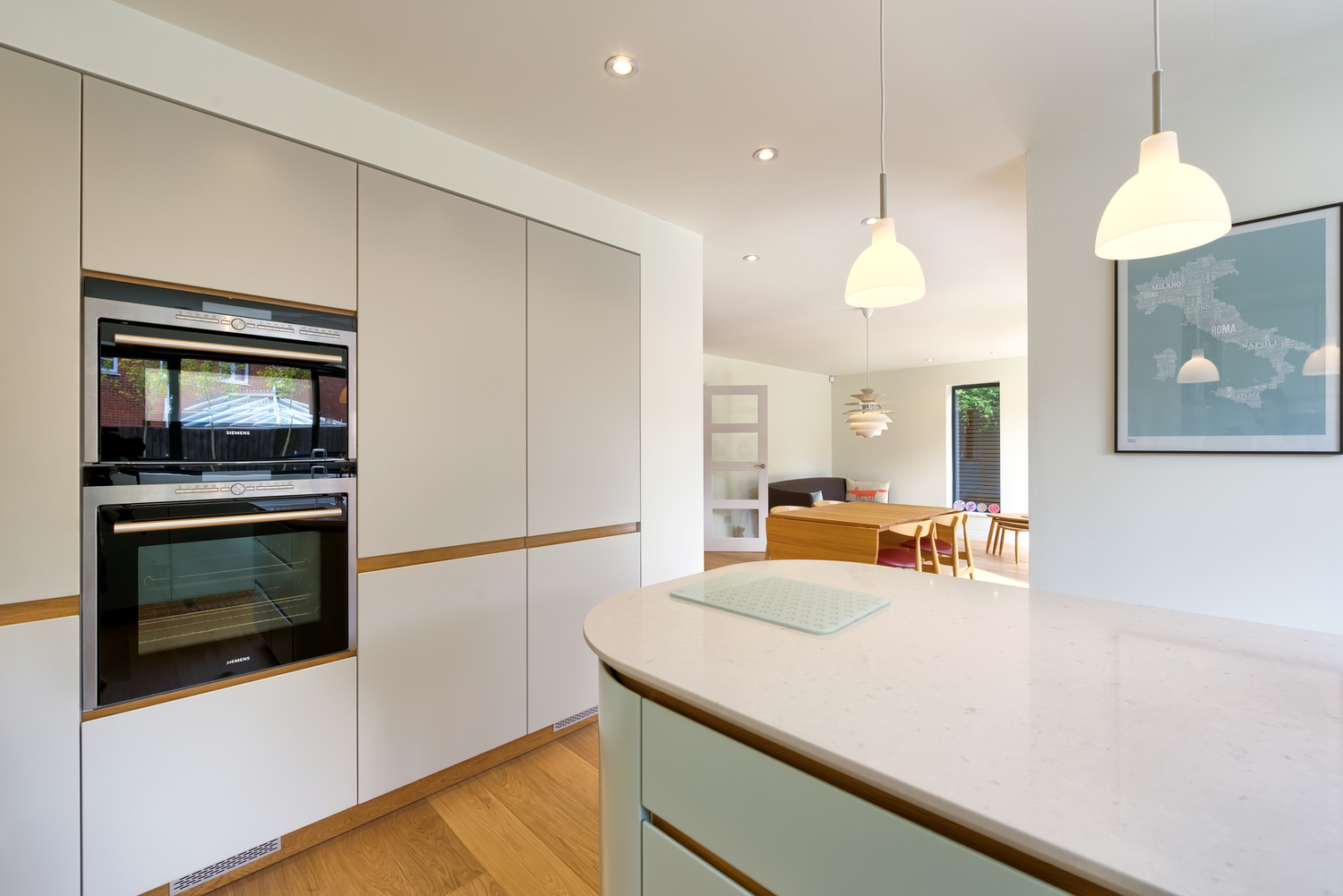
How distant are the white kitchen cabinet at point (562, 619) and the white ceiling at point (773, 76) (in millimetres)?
1709

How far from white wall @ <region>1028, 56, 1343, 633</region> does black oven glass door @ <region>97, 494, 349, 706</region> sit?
2.65 m

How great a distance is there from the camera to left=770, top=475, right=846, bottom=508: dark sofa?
7445 millimetres

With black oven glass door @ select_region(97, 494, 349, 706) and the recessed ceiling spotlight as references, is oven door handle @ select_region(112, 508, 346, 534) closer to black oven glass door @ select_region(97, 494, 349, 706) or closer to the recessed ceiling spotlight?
black oven glass door @ select_region(97, 494, 349, 706)

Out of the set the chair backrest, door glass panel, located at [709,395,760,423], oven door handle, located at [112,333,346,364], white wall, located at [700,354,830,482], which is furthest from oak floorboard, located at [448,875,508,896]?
white wall, located at [700,354,830,482]

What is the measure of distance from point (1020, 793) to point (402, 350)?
2.09 metres

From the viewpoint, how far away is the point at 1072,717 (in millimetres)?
816

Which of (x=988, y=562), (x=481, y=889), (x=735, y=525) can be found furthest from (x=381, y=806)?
(x=988, y=562)

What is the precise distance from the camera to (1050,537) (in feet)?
7.39

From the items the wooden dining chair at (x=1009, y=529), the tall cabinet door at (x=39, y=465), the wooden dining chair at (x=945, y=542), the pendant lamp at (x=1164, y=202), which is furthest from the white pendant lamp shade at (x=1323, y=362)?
the wooden dining chair at (x=1009, y=529)

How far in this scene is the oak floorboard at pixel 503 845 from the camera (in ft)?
5.59

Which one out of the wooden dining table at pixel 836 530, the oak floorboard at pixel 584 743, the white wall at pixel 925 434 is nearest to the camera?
the oak floorboard at pixel 584 743

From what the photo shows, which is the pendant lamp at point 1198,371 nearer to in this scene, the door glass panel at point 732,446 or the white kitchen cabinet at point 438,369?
the white kitchen cabinet at point 438,369

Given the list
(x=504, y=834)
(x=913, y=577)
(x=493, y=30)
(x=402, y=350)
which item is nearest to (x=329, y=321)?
(x=402, y=350)

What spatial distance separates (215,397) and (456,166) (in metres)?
1.20
